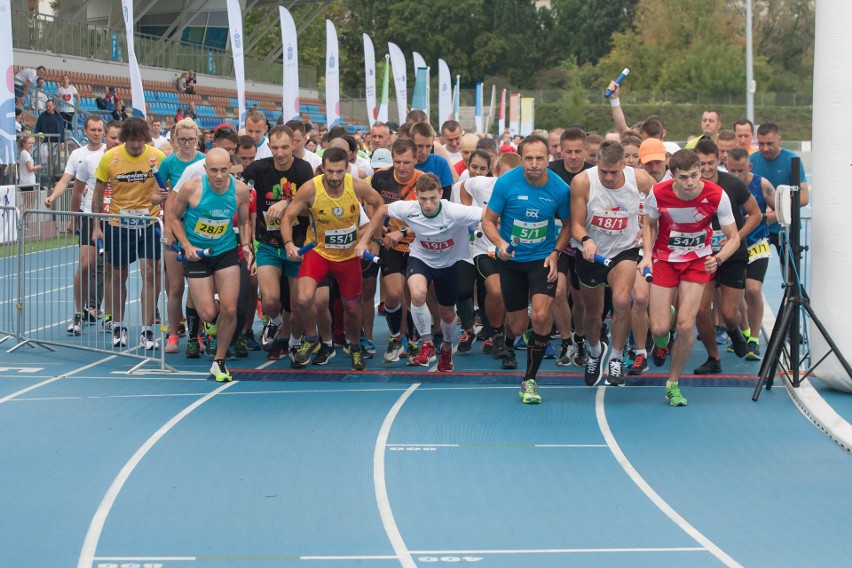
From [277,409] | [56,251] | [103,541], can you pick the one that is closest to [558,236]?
[277,409]

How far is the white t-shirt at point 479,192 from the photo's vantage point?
444 inches

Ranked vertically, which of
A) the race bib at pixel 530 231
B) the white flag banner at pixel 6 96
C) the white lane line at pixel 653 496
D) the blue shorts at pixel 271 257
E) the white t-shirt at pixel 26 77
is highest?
the white t-shirt at pixel 26 77

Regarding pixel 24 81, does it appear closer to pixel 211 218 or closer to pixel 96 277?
pixel 96 277

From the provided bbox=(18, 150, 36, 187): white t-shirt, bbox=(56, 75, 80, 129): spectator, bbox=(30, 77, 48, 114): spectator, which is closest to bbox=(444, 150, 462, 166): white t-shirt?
bbox=(18, 150, 36, 187): white t-shirt

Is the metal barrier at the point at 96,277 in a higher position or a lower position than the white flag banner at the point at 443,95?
lower

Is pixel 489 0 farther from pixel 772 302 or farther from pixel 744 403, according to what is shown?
pixel 744 403

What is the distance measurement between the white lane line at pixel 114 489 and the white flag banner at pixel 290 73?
13467 millimetres

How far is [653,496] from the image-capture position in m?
7.04

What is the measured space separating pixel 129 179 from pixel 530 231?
4.22 meters

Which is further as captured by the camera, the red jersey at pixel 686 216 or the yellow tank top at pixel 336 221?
the yellow tank top at pixel 336 221

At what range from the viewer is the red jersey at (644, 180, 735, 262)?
9.40 m

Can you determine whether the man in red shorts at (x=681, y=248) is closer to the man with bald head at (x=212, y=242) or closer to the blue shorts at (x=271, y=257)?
the blue shorts at (x=271, y=257)

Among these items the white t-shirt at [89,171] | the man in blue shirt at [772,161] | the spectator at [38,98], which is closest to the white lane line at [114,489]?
the white t-shirt at [89,171]

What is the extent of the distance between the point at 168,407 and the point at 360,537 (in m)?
3.55
